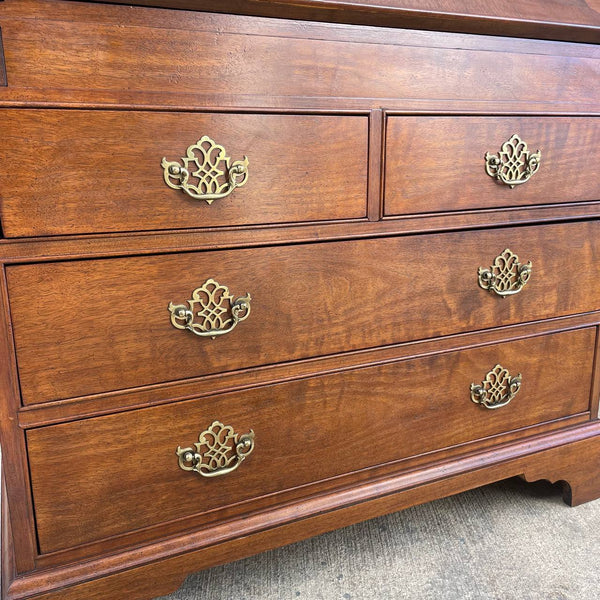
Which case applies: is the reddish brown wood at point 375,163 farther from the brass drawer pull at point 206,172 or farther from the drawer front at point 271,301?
the brass drawer pull at point 206,172

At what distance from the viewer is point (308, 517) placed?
40.1 inches

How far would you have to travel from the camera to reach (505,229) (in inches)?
42.2

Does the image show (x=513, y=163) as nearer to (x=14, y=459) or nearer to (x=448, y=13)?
(x=448, y=13)

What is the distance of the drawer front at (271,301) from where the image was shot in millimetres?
783

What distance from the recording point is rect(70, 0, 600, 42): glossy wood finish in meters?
0.79

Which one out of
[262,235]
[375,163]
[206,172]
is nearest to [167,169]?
[206,172]

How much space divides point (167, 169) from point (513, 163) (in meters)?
0.63

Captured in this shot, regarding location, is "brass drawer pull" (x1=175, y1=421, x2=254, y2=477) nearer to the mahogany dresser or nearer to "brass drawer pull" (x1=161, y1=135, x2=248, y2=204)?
the mahogany dresser

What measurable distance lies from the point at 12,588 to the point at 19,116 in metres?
0.67

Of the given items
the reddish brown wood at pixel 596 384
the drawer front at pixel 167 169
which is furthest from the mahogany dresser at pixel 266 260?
the reddish brown wood at pixel 596 384

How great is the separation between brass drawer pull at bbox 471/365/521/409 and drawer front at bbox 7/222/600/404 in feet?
0.35

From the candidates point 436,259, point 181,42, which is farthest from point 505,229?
point 181,42

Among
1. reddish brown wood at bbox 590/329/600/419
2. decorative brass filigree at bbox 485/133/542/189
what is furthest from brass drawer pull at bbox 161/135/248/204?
reddish brown wood at bbox 590/329/600/419

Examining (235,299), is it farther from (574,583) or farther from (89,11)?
(574,583)
